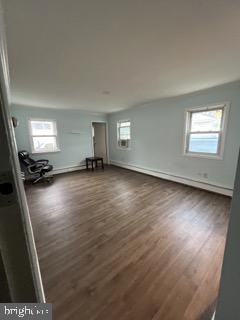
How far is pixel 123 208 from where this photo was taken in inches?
106

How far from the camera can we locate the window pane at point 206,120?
3.15 m

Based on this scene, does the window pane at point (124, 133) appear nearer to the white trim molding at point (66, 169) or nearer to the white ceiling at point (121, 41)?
the white trim molding at point (66, 169)

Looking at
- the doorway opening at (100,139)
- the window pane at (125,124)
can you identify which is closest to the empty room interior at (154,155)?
the window pane at (125,124)

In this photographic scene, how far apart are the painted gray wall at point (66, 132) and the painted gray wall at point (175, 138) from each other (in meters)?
1.38

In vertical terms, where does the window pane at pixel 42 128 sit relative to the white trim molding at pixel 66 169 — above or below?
above

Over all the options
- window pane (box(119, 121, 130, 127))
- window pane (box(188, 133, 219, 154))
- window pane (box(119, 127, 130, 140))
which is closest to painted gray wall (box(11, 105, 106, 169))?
window pane (box(119, 121, 130, 127))

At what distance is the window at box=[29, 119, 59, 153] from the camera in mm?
4617

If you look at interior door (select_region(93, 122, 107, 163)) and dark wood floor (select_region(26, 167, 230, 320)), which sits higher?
interior door (select_region(93, 122, 107, 163))

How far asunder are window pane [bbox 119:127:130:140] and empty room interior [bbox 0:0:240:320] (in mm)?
1219

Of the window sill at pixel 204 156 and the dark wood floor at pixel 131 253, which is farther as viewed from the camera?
the window sill at pixel 204 156

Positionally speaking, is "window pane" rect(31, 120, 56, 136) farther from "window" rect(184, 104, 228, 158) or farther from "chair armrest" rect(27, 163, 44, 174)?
"window" rect(184, 104, 228, 158)

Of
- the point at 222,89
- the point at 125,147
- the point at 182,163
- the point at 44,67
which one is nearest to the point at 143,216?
the point at 182,163

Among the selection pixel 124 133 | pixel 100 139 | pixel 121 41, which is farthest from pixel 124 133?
pixel 121 41

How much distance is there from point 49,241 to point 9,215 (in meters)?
1.86
